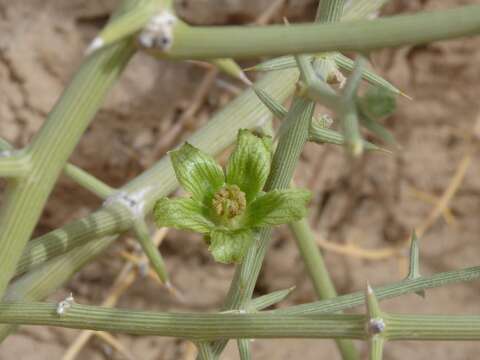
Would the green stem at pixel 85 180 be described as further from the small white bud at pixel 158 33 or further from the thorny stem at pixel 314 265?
the small white bud at pixel 158 33

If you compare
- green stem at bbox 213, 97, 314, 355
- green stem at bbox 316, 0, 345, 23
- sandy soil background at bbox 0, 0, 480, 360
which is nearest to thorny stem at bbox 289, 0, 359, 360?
sandy soil background at bbox 0, 0, 480, 360

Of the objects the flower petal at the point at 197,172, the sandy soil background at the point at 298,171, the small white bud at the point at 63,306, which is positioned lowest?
the small white bud at the point at 63,306

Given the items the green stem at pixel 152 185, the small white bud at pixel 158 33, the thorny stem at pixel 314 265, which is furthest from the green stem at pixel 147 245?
the small white bud at pixel 158 33

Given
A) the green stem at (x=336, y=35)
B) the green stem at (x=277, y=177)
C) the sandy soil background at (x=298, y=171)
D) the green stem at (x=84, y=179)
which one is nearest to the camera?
the green stem at (x=336, y=35)

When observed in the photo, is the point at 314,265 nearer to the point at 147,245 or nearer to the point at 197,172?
the point at 147,245

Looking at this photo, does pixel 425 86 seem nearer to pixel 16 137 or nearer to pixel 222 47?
pixel 16 137

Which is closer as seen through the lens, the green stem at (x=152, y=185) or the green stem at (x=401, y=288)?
the green stem at (x=401, y=288)

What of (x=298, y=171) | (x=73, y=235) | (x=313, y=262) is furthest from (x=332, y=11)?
(x=298, y=171)
